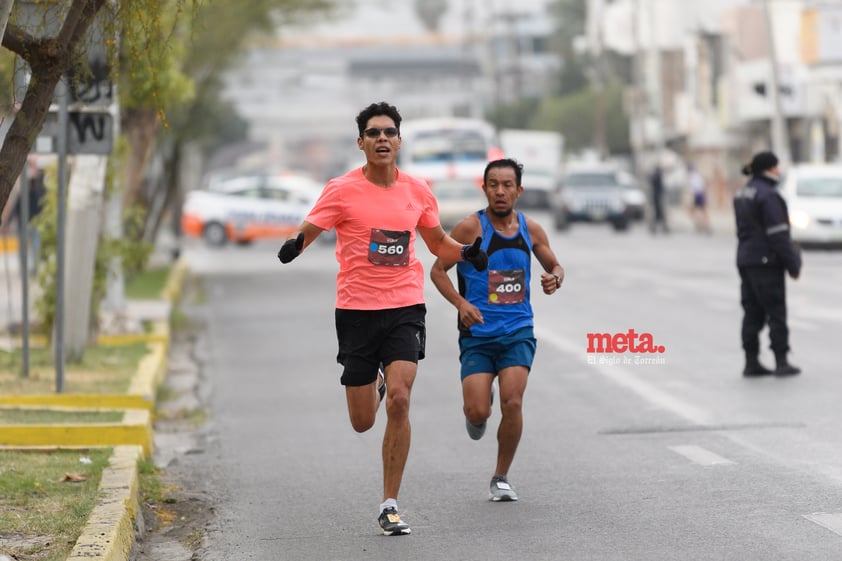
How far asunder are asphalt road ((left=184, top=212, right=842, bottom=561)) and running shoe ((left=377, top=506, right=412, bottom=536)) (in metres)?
0.06

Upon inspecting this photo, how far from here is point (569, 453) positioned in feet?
36.2

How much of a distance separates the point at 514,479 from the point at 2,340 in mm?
10010

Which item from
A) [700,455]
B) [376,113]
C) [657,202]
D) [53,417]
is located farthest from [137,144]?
[657,202]

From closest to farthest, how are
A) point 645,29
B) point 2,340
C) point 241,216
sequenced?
1. point 2,340
2. point 241,216
3. point 645,29

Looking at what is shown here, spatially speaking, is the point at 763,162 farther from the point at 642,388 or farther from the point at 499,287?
the point at 499,287

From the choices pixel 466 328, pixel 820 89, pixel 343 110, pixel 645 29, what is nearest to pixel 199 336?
pixel 466 328

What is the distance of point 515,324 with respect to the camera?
9188 millimetres

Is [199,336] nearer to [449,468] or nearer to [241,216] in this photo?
[449,468]

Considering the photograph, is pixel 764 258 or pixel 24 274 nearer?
pixel 24 274

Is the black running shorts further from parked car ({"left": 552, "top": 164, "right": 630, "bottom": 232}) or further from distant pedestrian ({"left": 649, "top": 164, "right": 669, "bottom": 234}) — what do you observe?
parked car ({"left": 552, "top": 164, "right": 630, "bottom": 232})

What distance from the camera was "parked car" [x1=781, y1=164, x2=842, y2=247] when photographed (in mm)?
31688

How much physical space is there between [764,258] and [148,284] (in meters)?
15.4

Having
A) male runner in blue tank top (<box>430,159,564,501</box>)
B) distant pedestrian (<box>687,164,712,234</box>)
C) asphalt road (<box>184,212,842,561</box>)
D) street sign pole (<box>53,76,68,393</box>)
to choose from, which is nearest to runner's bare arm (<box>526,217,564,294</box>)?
male runner in blue tank top (<box>430,159,564,501</box>)

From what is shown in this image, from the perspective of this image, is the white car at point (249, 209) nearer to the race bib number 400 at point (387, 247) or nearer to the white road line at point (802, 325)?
the white road line at point (802, 325)
